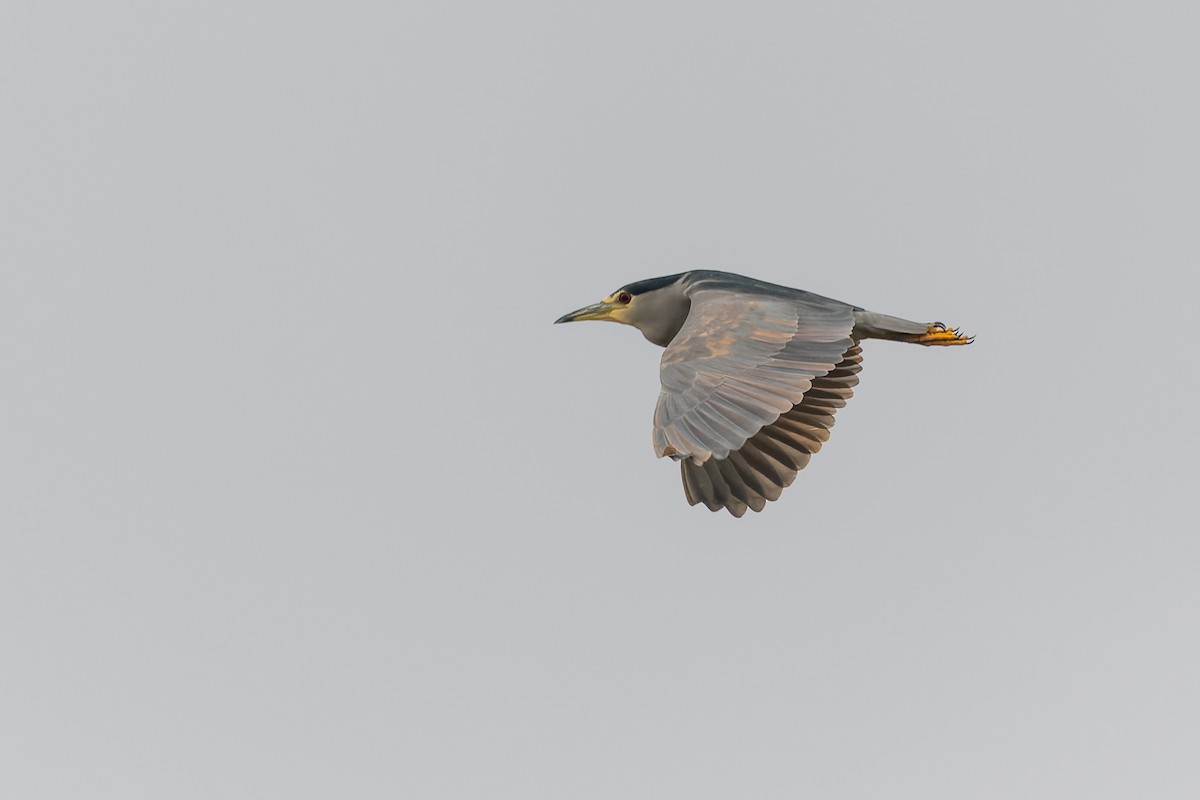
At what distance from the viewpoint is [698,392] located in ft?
35.8

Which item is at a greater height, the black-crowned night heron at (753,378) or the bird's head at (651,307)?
the bird's head at (651,307)

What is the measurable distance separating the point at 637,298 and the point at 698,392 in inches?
146

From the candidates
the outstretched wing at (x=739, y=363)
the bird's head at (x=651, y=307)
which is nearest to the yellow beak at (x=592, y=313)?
the bird's head at (x=651, y=307)

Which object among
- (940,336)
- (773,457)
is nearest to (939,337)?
(940,336)

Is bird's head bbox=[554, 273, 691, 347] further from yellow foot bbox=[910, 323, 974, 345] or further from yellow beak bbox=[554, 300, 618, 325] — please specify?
yellow foot bbox=[910, 323, 974, 345]

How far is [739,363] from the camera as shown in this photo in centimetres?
1139

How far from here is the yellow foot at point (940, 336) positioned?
1352cm

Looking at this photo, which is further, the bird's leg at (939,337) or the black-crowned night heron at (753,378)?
the bird's leg at (939,337)

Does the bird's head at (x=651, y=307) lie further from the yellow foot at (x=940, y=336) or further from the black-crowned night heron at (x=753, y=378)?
the yellow foot at (x=940, y=336)

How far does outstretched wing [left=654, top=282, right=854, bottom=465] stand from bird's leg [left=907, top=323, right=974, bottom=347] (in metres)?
0.88

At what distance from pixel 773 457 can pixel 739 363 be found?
1.02m

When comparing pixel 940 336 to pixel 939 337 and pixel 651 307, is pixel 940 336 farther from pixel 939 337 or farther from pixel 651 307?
pixel 651 307

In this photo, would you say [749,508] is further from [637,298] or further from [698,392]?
[637,298]

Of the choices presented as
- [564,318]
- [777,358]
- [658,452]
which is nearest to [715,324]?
[777,358]
